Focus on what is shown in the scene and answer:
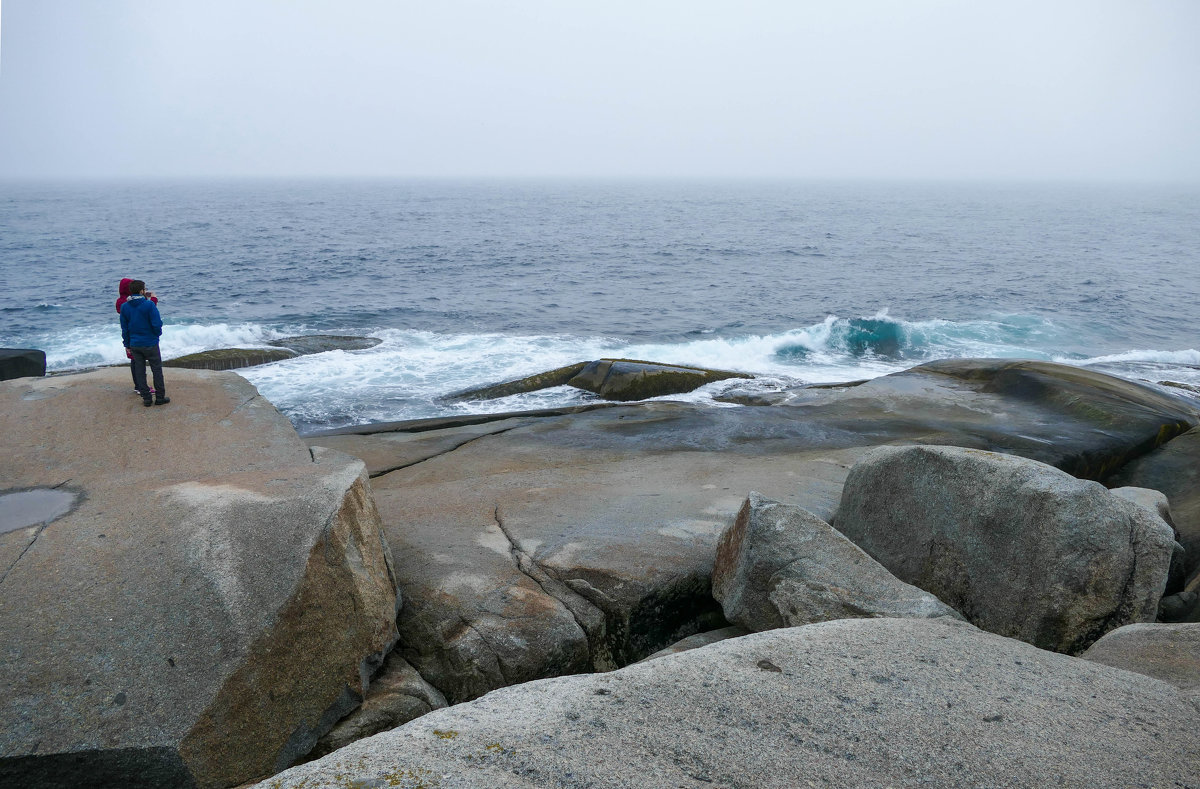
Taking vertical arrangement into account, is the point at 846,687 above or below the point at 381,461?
above

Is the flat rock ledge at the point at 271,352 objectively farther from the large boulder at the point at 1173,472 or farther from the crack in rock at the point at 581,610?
the large boulder at the point at 1173,472

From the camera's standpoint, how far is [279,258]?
43.5 m

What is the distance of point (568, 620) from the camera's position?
5.47 metres

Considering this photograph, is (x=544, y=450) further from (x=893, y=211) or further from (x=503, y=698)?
(x=893, y=211)

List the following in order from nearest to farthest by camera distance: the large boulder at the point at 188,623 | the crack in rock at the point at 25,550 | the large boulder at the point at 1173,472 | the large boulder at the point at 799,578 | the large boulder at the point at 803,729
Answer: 1. the large boulder at the point at 803,729
2. the large boulder at the point at 188,623
3. the crack in rock at the point at 25,550
4. the large boulder at the point at 799,578
5. the large boulder at the point at 1173,472

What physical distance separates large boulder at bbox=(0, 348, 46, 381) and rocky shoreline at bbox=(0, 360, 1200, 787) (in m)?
6.63

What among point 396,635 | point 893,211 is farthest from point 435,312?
Result: point 893,211

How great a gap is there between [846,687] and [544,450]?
8149 mm

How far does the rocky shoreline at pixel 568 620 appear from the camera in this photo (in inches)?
110

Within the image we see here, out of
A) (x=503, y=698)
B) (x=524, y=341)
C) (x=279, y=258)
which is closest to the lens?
(x=503, y=698)

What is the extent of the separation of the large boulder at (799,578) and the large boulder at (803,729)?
1253 millimetres

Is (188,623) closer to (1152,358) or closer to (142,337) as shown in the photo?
(142,337)

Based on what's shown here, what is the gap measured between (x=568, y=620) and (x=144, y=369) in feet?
21.0

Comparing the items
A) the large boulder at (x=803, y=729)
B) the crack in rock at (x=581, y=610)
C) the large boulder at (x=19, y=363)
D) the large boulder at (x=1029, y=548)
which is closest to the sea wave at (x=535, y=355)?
the large boulder at (x=19, y=363)
